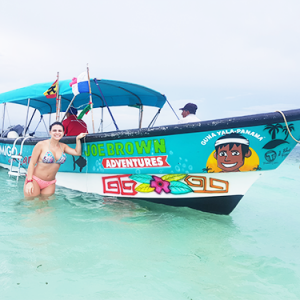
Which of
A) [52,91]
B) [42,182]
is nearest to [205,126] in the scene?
[42,182]

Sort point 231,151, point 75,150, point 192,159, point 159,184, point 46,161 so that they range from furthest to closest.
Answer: point 75,150
point 46,161
point 159,184
point 192,159
point 231,151

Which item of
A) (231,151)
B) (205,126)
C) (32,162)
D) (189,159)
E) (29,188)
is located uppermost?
(205,126)

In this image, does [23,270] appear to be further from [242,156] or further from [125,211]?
[242,156]

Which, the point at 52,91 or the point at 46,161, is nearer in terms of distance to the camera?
the point at 46,161

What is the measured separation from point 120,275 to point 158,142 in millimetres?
1845

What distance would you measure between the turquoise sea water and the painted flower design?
43 cm

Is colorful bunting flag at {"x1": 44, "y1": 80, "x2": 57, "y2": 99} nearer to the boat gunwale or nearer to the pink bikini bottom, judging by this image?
the boat gunwale

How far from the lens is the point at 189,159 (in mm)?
3363

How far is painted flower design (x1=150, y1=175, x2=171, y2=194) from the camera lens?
3.69m

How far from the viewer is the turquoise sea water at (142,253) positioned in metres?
1.95

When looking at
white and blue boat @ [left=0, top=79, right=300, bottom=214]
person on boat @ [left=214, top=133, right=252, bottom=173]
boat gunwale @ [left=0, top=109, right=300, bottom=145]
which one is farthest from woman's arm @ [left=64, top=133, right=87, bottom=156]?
person on boat @ [left=214, top=133, right=252, bottom=173]

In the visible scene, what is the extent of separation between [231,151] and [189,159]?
0.57m

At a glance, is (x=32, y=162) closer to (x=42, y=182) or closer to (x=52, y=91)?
(x=42, y=182)

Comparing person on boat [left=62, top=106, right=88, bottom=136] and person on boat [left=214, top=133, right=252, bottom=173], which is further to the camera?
person on boat [left=62, top=106, right=88, bottom=136]
